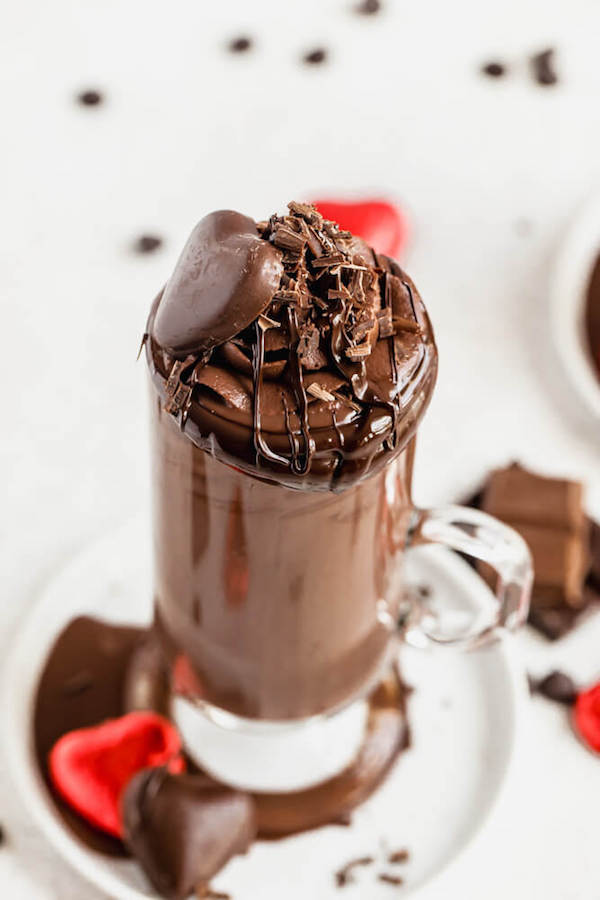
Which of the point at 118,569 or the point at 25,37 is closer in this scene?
the point at 118,569

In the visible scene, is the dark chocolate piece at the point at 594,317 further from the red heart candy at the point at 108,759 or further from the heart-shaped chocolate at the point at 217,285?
the heart-shaped chocolate at the point at 217,285

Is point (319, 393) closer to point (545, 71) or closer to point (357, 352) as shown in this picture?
point (357, 352)

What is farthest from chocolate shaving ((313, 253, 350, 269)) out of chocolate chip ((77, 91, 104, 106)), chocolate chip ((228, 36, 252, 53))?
chocolate chip ((228, 36, 252, 53))

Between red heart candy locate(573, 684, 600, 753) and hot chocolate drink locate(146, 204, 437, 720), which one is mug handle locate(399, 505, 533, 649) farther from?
A: red heart candy locate(573, 684, 600, 753)

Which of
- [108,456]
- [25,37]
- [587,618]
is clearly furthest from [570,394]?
[25,37]

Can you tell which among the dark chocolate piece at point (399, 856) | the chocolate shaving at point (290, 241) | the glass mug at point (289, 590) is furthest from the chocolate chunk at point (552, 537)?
the chocolate shaving at point (290, 241)

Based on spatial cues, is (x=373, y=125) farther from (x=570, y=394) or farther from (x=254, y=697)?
(x=254, y=697)

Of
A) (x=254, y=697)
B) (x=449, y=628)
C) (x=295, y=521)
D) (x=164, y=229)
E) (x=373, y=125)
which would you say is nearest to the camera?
(x=295, y=521)

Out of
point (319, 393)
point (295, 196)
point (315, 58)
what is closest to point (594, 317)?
point (295, 196)
